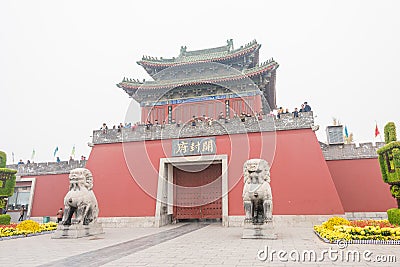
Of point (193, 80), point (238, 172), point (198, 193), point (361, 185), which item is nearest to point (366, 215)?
point (361, 185)

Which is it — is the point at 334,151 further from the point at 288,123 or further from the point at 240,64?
the point at 240,64

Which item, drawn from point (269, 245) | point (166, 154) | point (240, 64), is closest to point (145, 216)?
point (166, 154)

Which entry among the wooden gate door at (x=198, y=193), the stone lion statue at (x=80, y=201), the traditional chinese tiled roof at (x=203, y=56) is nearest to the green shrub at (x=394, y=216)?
the wooden gate door at (x=198, y=193)

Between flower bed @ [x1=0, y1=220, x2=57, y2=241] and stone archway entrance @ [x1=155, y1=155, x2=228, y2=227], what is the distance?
421 centimetres

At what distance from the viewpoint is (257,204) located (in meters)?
7.66

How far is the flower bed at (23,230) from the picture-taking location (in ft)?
28.0

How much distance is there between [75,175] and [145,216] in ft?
13.1

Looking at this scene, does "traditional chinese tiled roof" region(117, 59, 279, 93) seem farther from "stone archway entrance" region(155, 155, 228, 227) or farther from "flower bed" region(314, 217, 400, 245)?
"flower bed" region(314, 217, 400, 245)

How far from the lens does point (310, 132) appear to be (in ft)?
36.6

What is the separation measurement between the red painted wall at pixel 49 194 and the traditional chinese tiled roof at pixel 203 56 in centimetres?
840

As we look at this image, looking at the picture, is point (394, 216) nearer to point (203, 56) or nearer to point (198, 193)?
point (198, 193)

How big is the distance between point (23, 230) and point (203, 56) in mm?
13448

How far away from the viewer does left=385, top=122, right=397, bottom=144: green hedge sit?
27.5 ft

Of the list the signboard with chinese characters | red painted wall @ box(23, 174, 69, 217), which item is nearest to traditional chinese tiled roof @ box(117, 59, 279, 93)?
the signboard with chinese characters
